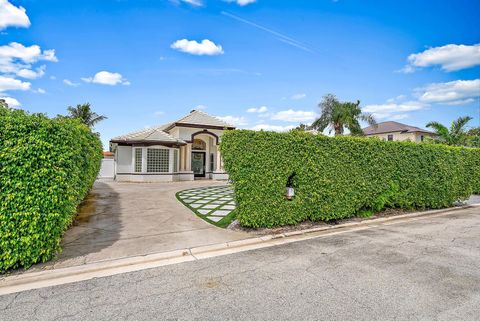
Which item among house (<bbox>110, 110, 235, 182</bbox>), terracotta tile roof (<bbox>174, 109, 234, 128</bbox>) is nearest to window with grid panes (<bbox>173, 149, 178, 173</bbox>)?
house (<bbox>110, 110, 235, 182</bbox>)

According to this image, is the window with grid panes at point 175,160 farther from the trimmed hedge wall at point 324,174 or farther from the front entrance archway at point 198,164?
the trimmed hedge wall at point 324,174

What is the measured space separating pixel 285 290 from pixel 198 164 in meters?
20.3

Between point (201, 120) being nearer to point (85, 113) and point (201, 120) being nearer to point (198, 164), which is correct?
point (198, 164)

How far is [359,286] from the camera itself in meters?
3.75

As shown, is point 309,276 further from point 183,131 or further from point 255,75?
point 183,131

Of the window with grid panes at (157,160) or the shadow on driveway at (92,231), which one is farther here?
the window with grid panes at (157,160)

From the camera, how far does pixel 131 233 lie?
6.30 metres

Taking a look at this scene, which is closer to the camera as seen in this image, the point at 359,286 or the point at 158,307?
the point at 158,307

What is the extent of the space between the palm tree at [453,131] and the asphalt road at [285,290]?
19280 millimetres

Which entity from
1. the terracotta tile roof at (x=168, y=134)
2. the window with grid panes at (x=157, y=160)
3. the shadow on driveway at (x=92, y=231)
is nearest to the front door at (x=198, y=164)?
the terracotta tile roof at (x=168, y=134)

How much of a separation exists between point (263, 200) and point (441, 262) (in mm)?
3904

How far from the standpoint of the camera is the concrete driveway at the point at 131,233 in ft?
16.3

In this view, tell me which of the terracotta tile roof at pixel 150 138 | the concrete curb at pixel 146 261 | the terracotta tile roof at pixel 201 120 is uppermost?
the terracotta tile roof at pixel 201 120

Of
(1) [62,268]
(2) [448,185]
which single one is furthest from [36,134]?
(2) [448,185]
